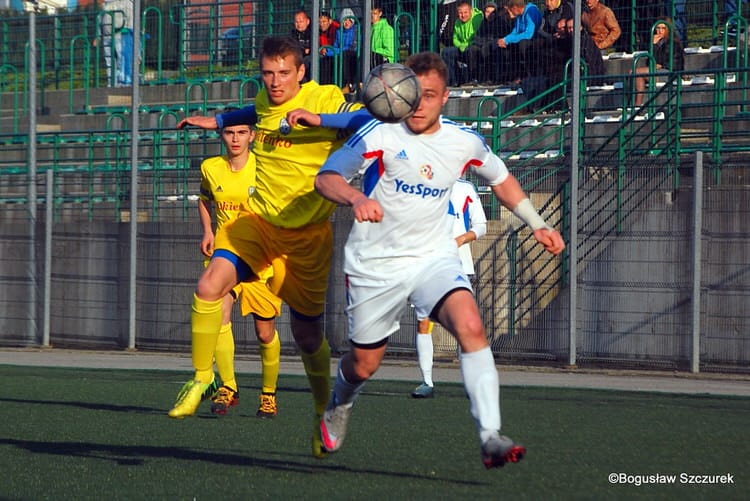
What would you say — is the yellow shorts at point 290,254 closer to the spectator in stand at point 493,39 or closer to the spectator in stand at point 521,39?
the spectator in stand at point 521,39

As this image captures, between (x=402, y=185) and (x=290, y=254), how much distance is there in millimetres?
1687

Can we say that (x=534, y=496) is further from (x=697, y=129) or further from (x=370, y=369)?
(x=697, y=129)

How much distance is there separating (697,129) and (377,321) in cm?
1043

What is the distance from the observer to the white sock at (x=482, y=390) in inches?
226

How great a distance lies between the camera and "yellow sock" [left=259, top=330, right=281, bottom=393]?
31.2ft

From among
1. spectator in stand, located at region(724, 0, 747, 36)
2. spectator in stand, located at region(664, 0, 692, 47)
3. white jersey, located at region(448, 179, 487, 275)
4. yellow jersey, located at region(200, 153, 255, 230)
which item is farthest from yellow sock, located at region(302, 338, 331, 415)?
spectator in stand, located at region(724, 0, 747, 36)

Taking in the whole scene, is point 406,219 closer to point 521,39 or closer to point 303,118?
point 303,118

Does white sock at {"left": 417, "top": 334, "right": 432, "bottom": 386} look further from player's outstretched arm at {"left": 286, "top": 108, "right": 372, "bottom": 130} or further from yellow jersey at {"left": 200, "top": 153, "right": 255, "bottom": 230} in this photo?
player's outstretched arm at {"left": 286, "top": 108, "right": 372, "bottom": 130}

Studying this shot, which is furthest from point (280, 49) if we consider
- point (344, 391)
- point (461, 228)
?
point (461, 228)

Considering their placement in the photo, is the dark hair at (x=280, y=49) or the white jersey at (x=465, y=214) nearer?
the dark hair at (x=280, y=49)

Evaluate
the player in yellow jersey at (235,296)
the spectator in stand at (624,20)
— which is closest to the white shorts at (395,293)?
the player in yellow jersey at (235,296)

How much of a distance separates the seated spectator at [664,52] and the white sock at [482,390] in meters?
10.5

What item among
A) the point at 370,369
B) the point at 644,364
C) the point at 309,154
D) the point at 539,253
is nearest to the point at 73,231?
the point at 539,253

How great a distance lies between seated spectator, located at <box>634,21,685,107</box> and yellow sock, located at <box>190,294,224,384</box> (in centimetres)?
918
